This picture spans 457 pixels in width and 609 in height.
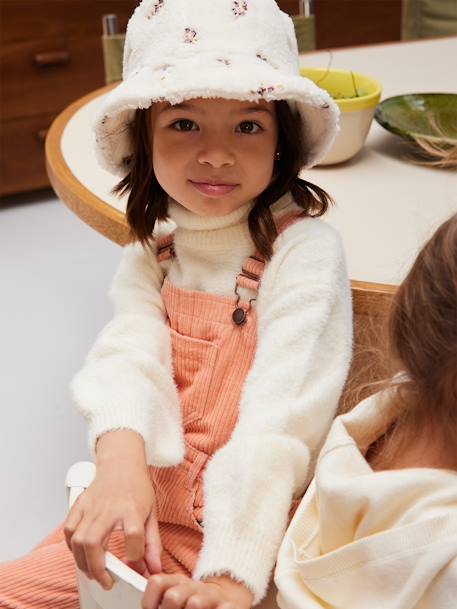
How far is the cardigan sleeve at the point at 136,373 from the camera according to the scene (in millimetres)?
904

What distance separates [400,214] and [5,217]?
2346mm

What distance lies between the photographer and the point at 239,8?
886 millimetres

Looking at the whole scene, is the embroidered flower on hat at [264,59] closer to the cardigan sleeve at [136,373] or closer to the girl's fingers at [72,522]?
the cardigan sleeve at [136,373]

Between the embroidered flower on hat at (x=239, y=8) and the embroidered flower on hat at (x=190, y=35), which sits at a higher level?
the embroidered flower on hat at (x=239, y=8)

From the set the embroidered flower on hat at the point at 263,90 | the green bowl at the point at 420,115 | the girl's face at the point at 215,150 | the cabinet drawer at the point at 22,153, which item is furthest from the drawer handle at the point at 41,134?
the embroidered flower on hat at the point at 263,90

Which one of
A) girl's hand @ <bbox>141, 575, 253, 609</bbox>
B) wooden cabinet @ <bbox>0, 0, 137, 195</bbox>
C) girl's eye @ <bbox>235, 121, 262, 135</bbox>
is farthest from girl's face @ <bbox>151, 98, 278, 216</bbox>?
wooden cabinet @ <bbox>0, 0, 137, 195</bbox>

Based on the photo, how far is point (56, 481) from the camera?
1.93 m

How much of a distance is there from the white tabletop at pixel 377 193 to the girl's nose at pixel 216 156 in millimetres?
224

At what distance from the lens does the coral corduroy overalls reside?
947 millimetres

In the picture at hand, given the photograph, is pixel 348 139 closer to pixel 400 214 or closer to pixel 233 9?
pixel 400 214

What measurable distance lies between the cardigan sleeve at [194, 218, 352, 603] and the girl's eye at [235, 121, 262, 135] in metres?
0.12

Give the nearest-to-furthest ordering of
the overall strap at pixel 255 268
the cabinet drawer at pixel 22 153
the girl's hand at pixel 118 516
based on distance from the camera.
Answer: the girl's hand at pixel 118 516, the overall strap at pixel 255 268, the cabinet drawer at pixel 22 153

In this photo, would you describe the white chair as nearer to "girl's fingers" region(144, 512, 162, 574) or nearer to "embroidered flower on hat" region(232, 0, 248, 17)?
"girl's fingers" region(144, 512, 162, 574)

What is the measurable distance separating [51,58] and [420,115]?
2.03 metres
